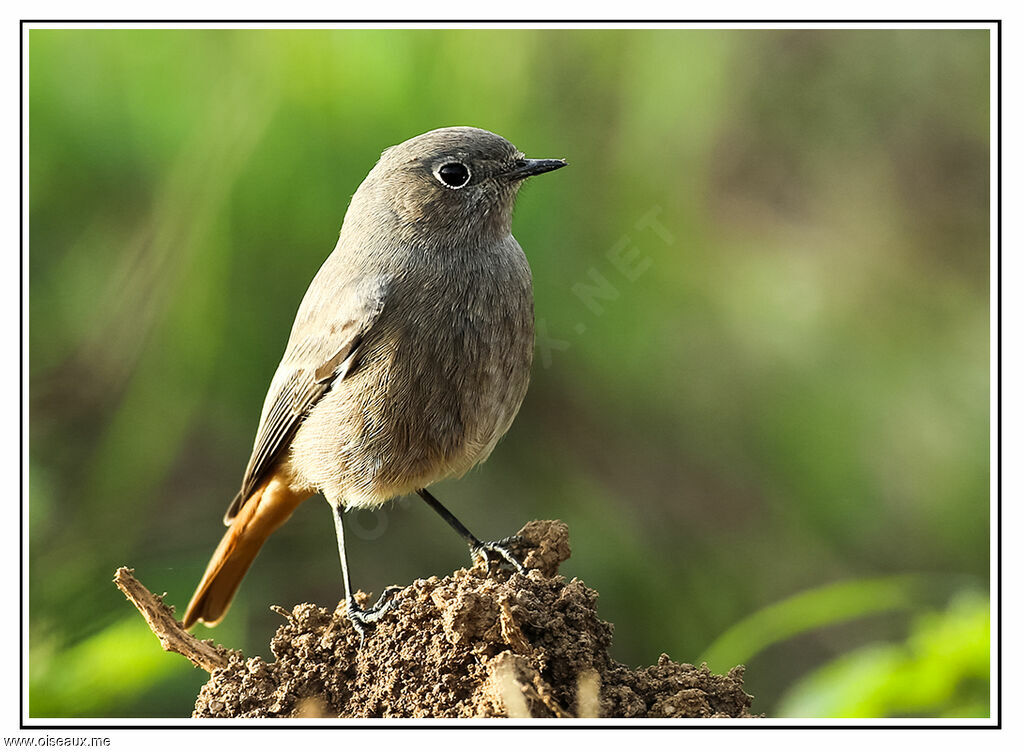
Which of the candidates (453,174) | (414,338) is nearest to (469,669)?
(414,338)

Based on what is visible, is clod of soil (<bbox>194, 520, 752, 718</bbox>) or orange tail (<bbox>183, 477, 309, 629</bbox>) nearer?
clod of soil (<bbox>194, 520, 752, 718</bbox>)

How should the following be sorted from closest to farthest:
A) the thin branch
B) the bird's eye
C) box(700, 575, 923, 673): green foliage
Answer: the thin branch, the bird's eye, box(700, 575, 923, 673): green foliage

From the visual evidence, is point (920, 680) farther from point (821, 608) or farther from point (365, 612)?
point (365, 612)

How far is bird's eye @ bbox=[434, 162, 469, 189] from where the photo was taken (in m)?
3.38

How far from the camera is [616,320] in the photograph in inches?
179

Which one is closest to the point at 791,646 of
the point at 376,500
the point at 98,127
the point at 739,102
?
the point at 376,500

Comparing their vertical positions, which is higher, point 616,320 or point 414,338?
point 616,320

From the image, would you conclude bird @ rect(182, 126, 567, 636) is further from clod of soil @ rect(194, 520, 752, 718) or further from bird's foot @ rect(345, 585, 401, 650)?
clod of soil @ rect(194, 520, 752, 718)

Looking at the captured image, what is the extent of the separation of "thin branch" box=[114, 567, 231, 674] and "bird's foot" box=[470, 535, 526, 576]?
0.86m

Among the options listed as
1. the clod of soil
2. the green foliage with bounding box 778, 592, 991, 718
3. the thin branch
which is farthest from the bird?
the green foliage with bounding box 778, 592, 991, 718

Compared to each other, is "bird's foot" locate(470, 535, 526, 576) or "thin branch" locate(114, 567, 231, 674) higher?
"bird's foot" locate(470, 535, 526, 576)

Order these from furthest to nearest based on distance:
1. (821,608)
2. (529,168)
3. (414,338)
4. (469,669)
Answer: (821,608), (529,168), (414,338), (469,669)

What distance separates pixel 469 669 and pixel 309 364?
128 cm

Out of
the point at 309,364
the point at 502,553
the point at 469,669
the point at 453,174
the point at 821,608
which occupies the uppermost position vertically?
the point at 453,174
